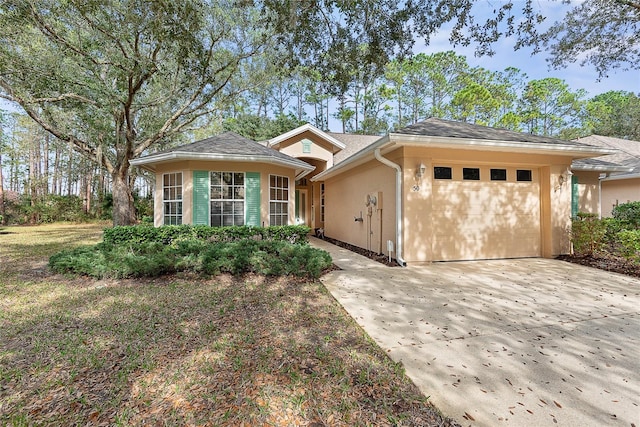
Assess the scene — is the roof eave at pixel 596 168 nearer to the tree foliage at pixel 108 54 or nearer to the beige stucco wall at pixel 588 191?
the beige stucco wall at pixel 588 191

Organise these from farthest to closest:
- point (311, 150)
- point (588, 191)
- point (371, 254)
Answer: point (311, 150) → point (588, 191) → point (371, 254)

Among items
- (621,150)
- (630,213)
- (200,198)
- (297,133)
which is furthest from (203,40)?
(621,150)

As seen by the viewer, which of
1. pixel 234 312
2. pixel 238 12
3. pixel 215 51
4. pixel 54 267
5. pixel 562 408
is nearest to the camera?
pixel 562 408

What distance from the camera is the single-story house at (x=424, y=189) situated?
630 cm

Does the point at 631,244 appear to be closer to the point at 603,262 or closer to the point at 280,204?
the point at 603,262

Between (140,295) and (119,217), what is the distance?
8.26m

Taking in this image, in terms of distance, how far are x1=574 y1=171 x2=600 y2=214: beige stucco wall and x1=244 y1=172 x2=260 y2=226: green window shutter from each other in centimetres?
1035

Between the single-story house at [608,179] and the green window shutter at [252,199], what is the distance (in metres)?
9.41

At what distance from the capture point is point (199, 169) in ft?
27.0

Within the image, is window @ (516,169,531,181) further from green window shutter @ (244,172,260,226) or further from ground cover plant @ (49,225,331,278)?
green window shutter @ (244,172,260,226)

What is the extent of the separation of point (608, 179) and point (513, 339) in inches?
497

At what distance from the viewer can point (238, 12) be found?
9.02 metres

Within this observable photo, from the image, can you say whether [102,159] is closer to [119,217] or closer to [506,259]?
[119,217]

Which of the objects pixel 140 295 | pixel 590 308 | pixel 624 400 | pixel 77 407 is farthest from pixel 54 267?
pixel 590 308
